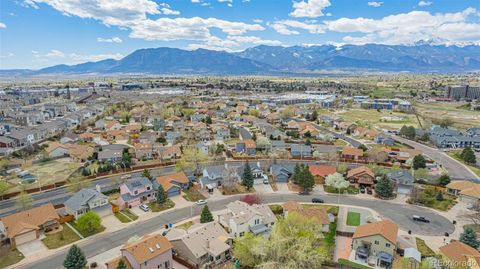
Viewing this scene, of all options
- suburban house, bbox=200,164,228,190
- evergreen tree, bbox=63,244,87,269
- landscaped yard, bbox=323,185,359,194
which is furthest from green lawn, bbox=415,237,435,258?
evergreen tree, bbox=63,244,87,269

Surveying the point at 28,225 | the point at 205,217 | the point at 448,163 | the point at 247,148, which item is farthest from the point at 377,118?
the point at 28,225

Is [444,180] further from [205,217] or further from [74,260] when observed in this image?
[74,260]

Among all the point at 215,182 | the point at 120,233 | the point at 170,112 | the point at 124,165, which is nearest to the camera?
the point at 120,233

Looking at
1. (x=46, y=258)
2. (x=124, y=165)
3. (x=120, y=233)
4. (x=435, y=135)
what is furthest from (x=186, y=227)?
(x=435, y=135)

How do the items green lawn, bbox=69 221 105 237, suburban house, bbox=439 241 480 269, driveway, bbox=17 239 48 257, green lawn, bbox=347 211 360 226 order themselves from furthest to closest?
1. green lawn, bbox=347 211 360 226
2. green lawn, bbox=69 221 105 237
3. driveway, bbox=17 239 48 257
4. suburban house, bbox=439 241 480 269

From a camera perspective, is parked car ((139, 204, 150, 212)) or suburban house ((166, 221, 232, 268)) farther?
parked car ((139, 204, 150, 212))

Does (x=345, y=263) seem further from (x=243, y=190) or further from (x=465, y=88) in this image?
(x=465, y=88)

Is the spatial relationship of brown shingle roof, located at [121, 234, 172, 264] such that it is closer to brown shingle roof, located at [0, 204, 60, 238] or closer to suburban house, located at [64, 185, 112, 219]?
suburban house, located at [64, 185, 112, 219]
